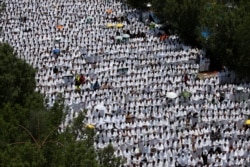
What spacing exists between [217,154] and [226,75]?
23.8ft

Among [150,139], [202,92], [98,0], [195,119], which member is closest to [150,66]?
[202,92]

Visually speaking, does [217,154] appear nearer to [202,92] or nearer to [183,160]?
[183,160]

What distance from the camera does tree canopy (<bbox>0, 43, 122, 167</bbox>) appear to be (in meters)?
10.5

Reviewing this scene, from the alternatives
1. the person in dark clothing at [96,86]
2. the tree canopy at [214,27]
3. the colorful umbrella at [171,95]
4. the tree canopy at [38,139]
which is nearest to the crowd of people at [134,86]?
the person in dark clothing at [96,86]

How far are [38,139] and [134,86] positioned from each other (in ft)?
35.1

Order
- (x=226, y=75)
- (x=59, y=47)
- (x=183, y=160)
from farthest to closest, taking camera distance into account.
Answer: (x=59, y=47) → (x=226, y=75) → (x=183, y=160)

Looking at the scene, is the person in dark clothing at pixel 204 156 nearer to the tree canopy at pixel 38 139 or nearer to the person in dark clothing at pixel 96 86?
the tree canopy at pixel 38 139

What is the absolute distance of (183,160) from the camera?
1684cm

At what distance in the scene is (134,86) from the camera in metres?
22.0

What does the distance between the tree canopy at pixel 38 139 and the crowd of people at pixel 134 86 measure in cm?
263

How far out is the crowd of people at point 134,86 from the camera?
17641 mm

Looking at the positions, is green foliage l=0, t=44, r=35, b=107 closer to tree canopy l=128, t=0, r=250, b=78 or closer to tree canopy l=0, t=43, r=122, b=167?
tree canopy l=0, t=43, r=122, b=167

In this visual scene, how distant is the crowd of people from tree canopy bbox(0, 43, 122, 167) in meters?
2.63

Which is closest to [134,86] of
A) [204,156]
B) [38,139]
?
[204,156]
